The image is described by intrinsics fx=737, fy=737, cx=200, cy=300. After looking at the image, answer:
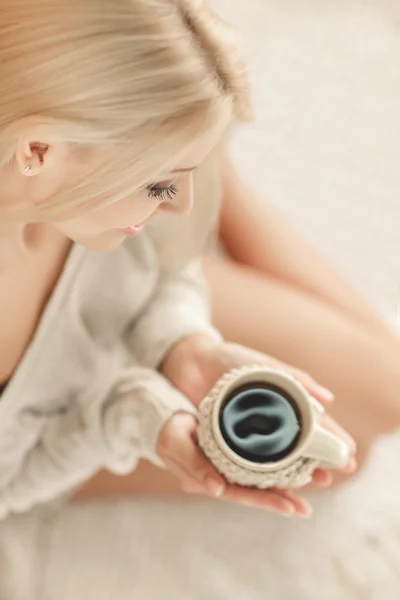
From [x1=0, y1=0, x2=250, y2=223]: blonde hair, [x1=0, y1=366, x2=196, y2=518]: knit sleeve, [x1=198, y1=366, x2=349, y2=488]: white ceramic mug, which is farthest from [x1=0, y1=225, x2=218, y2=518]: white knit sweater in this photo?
[x1=0, y1=0, x2=250, y2=223]: blonde hair

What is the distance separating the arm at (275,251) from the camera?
3.12 ft

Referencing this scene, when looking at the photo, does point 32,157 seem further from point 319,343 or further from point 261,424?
point 319,343

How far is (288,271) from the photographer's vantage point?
0.95 meters

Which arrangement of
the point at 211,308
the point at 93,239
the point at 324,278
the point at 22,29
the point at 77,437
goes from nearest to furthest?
the point at 22,29 → the point at 93,239 → the point at 77,437 → the point at 211,308 → the point at 324,278

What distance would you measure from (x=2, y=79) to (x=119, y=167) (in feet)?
0.28

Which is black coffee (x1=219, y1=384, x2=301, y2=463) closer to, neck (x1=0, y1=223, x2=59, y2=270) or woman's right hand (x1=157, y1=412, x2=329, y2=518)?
woman's right hand (x1=157, y1=412, x2=329, y2=518)

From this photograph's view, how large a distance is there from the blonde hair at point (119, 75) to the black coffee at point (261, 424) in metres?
0.19

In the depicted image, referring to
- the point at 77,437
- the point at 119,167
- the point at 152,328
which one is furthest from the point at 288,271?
the point at 119,167

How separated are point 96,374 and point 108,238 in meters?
0.25

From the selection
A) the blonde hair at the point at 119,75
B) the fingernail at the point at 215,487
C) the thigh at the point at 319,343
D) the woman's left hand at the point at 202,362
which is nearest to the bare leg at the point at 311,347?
the thigh at the point at 319,343

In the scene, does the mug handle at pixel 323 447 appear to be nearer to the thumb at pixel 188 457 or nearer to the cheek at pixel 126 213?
the thumb at pixel 188 457

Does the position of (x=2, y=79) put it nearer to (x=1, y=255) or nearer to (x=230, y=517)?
(x=1, y=255)

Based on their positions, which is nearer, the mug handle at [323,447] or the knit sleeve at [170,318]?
the mug handle at [323,447]

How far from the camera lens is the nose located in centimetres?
53
